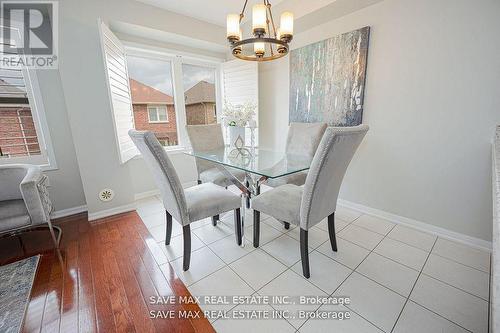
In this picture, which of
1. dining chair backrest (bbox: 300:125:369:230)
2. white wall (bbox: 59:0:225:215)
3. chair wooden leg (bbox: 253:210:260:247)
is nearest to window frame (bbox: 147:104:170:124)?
white wall (bbox: 59:0:225:215)

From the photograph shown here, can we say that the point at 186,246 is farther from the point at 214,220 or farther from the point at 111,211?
the point at 111,211

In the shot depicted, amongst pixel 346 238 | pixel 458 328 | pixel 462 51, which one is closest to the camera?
pixel 458 328

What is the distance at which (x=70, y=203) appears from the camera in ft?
8.38

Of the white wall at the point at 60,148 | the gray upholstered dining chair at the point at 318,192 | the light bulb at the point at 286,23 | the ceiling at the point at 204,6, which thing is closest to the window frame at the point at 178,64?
the ceiling at the point at 204,6

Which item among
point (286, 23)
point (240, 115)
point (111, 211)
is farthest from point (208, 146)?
point (286, 23)

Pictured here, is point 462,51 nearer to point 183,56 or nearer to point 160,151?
point 160,151

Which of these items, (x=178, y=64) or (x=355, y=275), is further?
(x=178, y=64)

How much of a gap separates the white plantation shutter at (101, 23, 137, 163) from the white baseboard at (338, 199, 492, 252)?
9.16 ft

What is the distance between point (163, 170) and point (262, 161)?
949mm

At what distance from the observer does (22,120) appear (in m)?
2.26

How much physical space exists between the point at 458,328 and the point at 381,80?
2.04 metres

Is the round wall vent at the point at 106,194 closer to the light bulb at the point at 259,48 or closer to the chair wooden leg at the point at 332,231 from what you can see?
the light bulb at the point at 259,48

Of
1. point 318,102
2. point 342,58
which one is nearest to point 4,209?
point 318,102

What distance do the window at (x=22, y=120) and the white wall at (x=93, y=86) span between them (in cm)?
50
